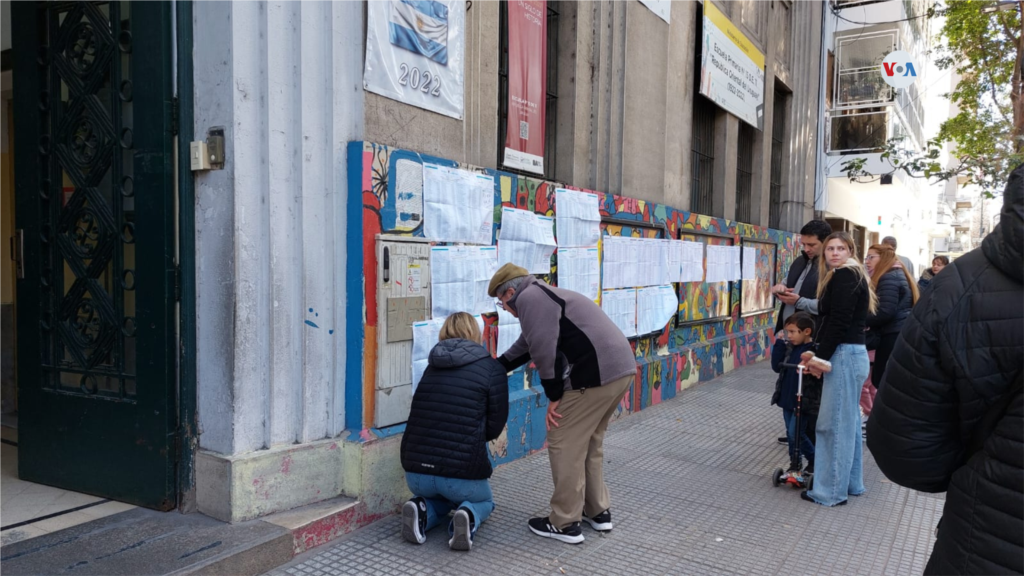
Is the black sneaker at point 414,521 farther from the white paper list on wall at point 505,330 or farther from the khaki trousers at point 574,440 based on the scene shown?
the white paper list on wall at point 505,330

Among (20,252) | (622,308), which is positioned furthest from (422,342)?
(622,308)

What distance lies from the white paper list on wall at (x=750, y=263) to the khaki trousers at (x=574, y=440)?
7.30 m

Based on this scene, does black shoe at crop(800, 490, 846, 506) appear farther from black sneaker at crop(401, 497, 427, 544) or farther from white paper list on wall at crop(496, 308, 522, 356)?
black sneaker at crop(401, 497, 427, 544)

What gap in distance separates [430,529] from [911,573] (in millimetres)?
2683

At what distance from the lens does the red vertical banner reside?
5.91 metres

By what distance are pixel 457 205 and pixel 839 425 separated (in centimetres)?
301

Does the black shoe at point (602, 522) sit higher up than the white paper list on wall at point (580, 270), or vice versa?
the white paper list on wall at point (580, 270)

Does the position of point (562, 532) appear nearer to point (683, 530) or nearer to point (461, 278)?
point (683, 530)

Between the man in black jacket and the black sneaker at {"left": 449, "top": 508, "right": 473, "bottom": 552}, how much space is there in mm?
3002

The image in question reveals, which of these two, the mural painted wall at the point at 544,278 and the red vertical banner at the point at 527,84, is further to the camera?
the red vertical banner at the point at 527,84

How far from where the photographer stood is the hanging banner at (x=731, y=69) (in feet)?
30.4

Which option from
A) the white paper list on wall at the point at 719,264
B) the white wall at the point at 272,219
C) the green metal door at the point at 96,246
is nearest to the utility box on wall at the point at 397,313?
the white wall at the point at 272,219

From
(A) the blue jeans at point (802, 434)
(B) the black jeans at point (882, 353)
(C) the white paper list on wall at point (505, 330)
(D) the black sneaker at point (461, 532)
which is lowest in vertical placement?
(D) the black sneaker at point (461, 532)

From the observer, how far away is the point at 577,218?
6449mm
